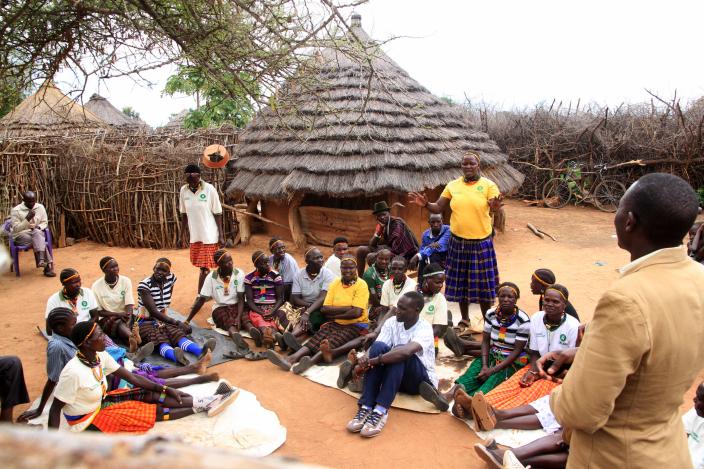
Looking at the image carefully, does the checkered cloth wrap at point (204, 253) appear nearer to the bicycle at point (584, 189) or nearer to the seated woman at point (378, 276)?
the seated woman at point (378, 276)

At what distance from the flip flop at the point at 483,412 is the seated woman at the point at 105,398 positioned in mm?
1854

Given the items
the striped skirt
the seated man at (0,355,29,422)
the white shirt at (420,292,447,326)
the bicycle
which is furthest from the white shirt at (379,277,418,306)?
the bicycle

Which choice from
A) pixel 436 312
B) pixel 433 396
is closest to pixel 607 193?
pixel 436 312

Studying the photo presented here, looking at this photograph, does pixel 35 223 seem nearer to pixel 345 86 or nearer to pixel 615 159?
pixel 345 86

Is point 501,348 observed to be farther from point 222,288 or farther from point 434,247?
point 222,288

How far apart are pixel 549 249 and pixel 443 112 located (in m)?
3.51

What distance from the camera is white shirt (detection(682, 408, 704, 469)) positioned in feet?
9.33

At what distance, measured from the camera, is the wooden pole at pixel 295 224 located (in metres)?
9.41

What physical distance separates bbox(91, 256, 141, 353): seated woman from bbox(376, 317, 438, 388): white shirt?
104 inches

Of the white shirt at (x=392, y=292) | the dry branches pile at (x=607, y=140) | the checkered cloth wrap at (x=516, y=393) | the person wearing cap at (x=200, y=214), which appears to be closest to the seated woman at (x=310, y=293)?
the white shirt at (x=392, y=292)

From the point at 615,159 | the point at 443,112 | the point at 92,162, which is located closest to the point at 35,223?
the point at 92,162

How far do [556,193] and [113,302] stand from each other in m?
12.4

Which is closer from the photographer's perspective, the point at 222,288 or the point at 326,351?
the point at 326,351

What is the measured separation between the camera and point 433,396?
4.00 metres
